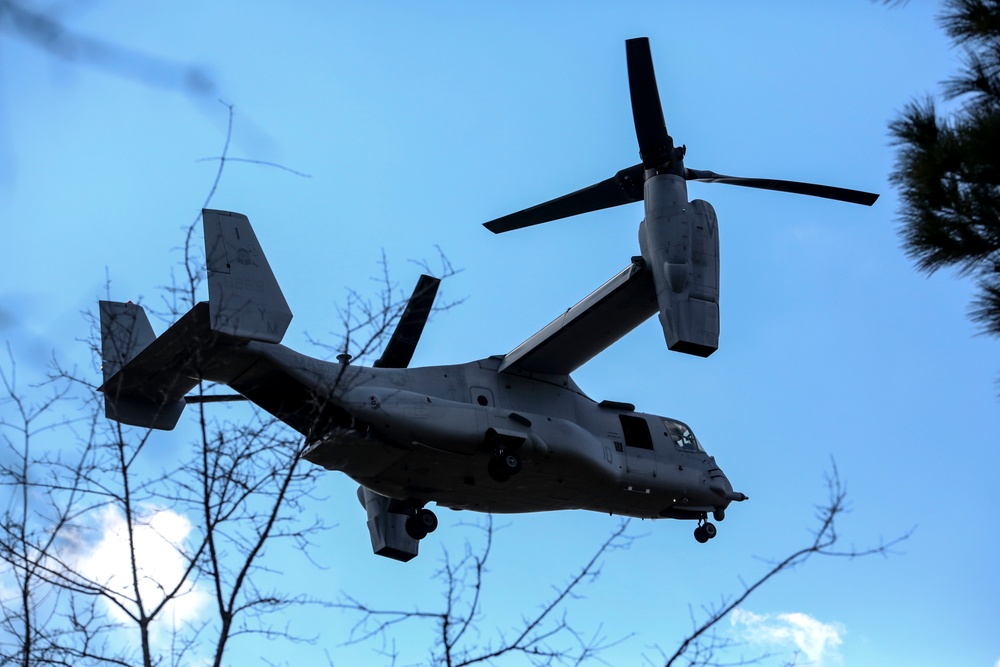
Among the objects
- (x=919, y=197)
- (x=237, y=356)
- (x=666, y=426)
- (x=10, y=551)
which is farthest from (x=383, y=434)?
(x=919, y=197)

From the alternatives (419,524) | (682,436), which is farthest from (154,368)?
(682,436)

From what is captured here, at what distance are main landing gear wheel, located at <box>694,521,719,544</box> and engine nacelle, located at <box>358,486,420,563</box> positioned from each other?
226 inches

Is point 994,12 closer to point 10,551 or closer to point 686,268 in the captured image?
point 10,551

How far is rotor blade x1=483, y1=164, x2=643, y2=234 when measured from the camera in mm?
23797

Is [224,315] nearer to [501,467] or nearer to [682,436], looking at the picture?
[501,467]

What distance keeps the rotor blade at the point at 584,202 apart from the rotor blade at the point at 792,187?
42.5 inches

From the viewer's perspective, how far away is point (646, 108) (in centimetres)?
2264

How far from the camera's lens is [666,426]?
24953mm

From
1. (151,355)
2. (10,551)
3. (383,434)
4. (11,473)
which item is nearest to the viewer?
(11,473)

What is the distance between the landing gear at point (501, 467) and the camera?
2131cm

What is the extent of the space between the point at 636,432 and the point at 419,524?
15.2 ft

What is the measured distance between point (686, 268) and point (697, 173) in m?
3.40

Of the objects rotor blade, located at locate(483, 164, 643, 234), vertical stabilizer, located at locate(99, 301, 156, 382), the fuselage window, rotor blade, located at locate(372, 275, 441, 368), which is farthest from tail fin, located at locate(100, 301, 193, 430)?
the fuselage window

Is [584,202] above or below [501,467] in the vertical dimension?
above
